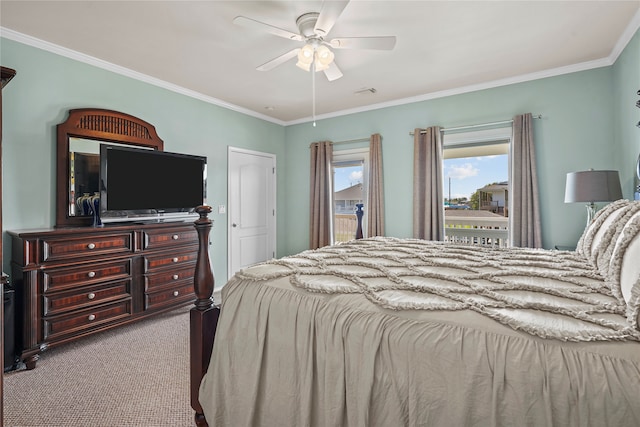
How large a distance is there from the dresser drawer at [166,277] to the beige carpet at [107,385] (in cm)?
47

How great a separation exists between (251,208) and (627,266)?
441 cm

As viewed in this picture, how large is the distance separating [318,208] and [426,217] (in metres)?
1.73

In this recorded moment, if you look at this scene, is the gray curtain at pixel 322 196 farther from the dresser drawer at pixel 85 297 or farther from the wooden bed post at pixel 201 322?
the wooden bed post at pixel 201 322

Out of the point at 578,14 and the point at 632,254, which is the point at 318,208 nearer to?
the point at 578,14

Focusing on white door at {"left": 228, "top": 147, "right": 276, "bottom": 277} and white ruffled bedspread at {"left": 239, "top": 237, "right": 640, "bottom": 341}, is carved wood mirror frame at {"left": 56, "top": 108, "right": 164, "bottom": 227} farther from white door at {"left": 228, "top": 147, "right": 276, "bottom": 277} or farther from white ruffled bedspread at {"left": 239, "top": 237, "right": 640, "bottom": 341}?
white ruffled bedspread at {"left": 239, "top": 237, "right": 640, "bottom": 341}

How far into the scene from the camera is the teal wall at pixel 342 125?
8.70ft

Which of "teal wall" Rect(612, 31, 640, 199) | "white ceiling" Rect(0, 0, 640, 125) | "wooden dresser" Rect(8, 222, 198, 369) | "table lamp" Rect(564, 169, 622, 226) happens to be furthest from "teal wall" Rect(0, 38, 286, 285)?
"teal wall" Rect(612, 31, 640, 199)

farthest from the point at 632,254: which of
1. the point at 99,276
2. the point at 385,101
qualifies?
the point at 385,101

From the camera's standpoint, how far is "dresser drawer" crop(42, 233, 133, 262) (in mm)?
2414

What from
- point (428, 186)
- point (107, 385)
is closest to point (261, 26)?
point (107, 385)

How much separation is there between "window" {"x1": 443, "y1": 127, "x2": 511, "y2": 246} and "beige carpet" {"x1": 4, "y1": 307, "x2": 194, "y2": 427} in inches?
139

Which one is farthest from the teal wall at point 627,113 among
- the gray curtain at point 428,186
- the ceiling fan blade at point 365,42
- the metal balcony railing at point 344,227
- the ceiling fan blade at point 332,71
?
the metal balcony railing at point 344,227

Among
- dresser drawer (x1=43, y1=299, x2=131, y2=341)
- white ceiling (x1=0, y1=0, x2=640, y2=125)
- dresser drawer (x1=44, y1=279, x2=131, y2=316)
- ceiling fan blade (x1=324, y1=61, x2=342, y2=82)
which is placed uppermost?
white ceiling (x1=0, y1=0, x2=640, y2=125)

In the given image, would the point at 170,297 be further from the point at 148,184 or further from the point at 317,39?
the point at 317,39
